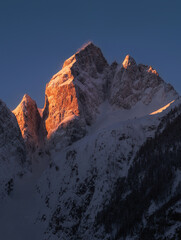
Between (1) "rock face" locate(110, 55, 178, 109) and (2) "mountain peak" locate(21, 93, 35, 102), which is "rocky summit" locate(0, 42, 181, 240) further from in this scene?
(2) "mountain peak" locate(21, 93, 35, 102)

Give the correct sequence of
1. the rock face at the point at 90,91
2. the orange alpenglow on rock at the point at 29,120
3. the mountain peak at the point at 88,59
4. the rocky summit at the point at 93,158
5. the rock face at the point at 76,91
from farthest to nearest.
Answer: the mountain peak at the point at 88,59 < the orange alpenglow on rock at the point at 29,120 < the rock face at the point at 76,91 < the rock face at the point at 90,91 < the rocky summit at the point at 93,158

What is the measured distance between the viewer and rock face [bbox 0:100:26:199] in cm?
8147

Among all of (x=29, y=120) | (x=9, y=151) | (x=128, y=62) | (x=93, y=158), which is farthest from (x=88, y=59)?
(x=93, y=158)

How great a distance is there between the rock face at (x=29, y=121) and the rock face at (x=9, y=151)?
674 centimetres

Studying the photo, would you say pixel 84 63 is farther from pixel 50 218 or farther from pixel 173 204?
pixel 173 204

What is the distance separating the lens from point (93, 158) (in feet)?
243

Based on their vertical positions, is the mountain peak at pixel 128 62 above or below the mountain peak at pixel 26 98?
below

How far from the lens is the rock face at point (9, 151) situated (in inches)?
3208

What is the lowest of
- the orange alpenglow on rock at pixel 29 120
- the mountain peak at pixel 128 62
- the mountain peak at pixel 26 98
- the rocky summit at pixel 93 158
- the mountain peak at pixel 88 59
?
the rocky summit at pixel 93 158

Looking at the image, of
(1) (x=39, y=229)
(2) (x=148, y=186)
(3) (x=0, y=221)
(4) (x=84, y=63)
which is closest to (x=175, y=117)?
(2) (x=148, y=186)

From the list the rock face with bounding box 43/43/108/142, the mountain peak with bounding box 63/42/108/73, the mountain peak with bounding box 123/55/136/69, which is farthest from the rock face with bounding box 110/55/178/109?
the mountain peak with bounding box 63/42/108/73

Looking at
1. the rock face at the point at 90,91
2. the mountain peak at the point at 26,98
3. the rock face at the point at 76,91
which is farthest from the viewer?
the mountain peak at the point at 26,98

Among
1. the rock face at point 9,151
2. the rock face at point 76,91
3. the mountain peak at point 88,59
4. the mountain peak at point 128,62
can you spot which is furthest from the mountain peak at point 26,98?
the mountain peak at point 128,62

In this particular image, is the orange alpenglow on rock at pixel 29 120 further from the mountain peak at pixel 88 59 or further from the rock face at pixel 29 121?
the mountain peak at pixel 88 59
